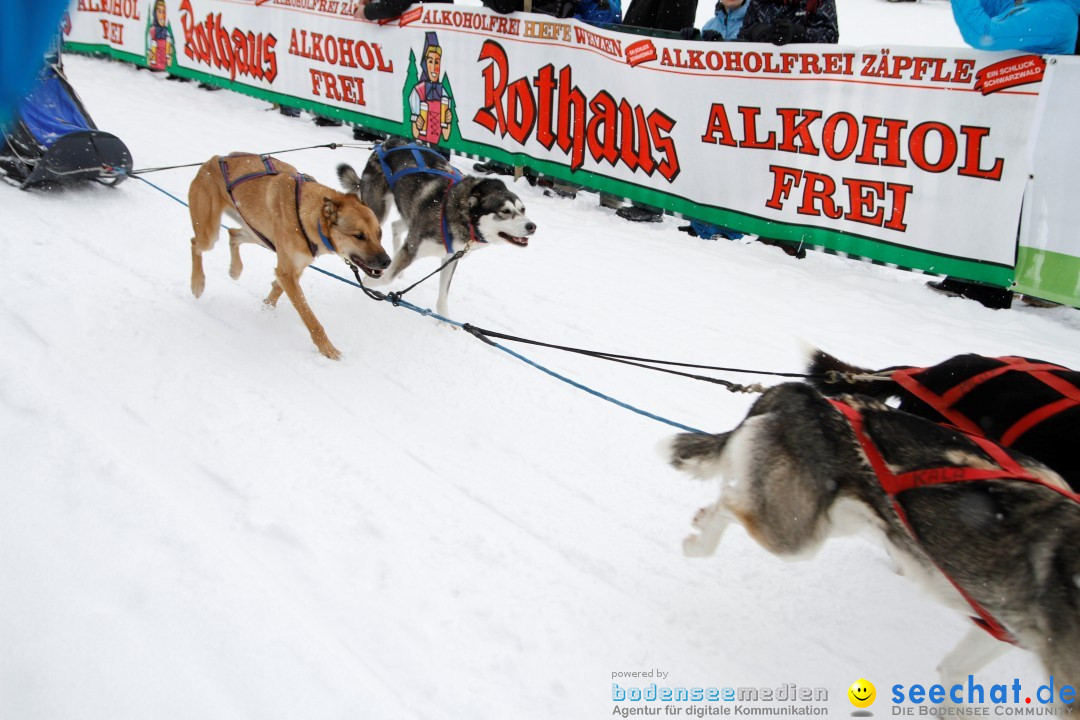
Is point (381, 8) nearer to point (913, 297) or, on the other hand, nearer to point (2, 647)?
point (913, 297)

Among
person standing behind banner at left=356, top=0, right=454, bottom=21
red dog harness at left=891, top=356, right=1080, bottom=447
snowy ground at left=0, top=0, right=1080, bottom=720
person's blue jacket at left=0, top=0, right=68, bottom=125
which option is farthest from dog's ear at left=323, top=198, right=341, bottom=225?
person standing behind banner at left=356, top=0, right=454, bottom=21

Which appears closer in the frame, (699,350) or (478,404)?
(478,404)

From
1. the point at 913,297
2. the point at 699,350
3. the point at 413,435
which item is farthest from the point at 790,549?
the point at 913,297

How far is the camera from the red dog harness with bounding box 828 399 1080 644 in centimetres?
200

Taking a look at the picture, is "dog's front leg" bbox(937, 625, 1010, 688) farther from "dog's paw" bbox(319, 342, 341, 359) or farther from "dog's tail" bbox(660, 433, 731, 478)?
"dog's paw" bbox(319, 342, 341, 359)

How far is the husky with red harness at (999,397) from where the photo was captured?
2.44m

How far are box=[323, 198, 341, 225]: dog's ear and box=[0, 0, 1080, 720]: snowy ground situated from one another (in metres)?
0.87

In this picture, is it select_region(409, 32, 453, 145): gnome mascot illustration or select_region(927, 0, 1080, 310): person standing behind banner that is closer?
select_region(927, 0, 1080, 310): person standing behind banner

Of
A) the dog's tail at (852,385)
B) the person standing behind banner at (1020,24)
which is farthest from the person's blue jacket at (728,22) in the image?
the dog's tail at (852,385)

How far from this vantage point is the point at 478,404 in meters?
3.96

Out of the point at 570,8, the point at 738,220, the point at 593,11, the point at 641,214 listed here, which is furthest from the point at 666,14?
the point at 738,220

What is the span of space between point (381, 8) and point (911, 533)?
970cm

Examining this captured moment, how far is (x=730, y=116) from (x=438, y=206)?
Answer: 3.41m

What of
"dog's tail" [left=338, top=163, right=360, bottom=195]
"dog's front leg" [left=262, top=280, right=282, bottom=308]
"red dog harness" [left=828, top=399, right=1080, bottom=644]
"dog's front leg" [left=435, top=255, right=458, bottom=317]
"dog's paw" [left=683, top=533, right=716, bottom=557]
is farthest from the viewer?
"dog's tail" [left=338, top=163, right=360, bottom=195]
